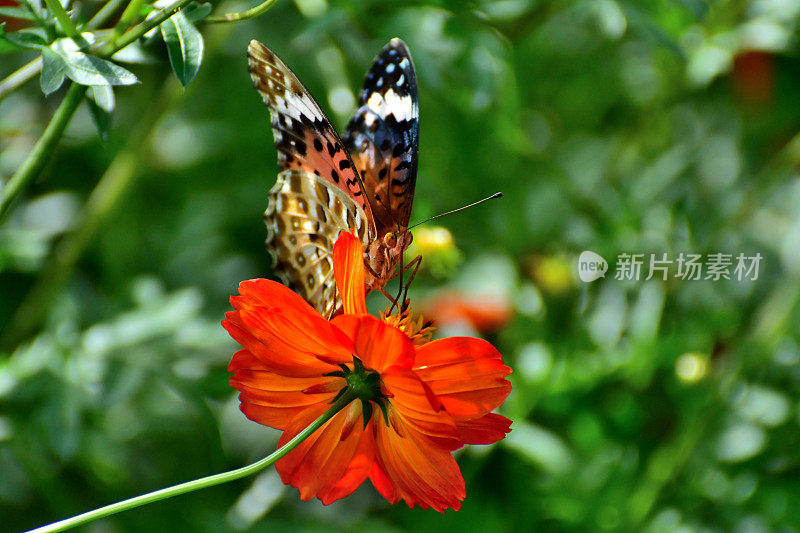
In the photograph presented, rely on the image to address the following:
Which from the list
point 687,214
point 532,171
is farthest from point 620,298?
point 532,171

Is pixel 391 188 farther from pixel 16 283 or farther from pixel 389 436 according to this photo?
pixel 16 283

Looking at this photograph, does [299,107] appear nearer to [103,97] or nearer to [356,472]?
[103,97]

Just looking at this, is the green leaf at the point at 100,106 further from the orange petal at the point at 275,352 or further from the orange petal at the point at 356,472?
the orange petal at the point at 356,472

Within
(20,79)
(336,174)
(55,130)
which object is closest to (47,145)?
(55,130)

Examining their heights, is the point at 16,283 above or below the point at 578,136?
below

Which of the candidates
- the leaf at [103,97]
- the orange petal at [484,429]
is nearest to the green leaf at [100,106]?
the leaf at [103,97]

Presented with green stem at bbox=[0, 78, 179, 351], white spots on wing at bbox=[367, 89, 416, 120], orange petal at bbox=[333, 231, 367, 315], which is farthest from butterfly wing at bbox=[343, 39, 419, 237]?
green stem at bbox=[0, 78, 179, 351]

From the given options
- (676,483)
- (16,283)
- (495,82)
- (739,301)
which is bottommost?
(676,483)

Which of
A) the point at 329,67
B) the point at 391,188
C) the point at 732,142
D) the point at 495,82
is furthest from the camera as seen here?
the point at 732,142
